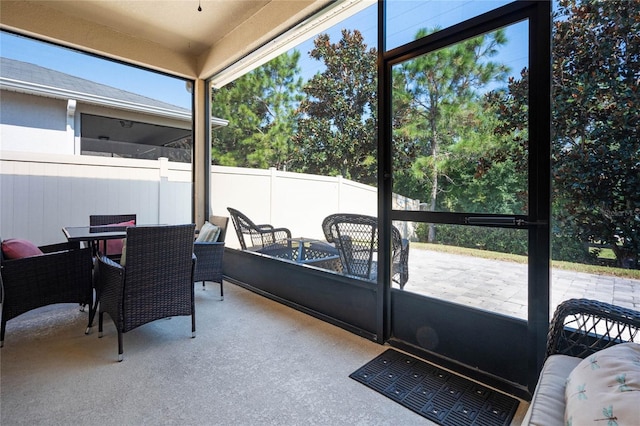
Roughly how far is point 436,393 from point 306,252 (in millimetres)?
1841

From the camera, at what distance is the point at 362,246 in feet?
8.77

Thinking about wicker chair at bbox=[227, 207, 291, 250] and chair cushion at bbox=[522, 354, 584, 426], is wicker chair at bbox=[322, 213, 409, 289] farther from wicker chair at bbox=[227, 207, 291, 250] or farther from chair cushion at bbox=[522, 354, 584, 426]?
chair cushion at bbox=[522, 354, 584, 426]

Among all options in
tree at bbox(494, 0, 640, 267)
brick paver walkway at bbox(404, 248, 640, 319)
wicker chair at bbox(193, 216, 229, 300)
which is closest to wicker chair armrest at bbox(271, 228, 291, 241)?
wicker chair at bbox(193, 216, 229, 300)

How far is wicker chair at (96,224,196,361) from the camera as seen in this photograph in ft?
7.22

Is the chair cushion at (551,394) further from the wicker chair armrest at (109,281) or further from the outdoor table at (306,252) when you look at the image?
the wicker chair armrest at (109,281)

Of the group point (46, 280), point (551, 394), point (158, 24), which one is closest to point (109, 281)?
point (46, 280)

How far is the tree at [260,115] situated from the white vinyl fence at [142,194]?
0.20 m

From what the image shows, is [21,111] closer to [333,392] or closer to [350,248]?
[350,248]

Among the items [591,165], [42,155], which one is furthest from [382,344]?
[42,155]

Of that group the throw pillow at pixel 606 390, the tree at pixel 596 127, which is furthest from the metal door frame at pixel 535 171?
the throw pillow at pixel 606 390

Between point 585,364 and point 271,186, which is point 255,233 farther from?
point 585,364

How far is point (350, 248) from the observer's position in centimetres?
275

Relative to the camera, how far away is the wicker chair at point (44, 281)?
2.36m

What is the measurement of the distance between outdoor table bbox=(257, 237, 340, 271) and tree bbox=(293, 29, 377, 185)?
744 millimetres
